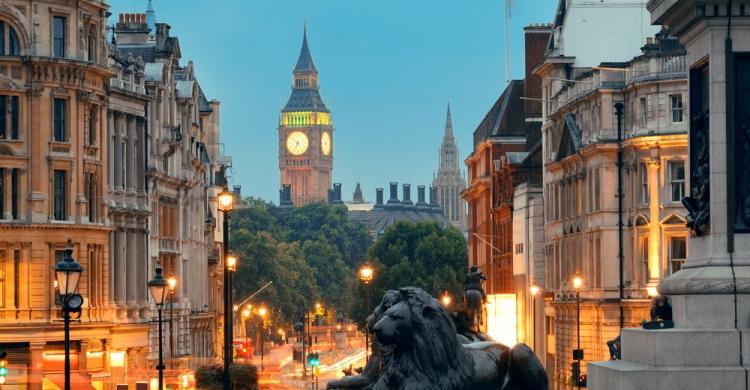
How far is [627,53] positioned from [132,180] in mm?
23003

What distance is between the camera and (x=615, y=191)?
9550cm

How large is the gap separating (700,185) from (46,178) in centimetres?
5468

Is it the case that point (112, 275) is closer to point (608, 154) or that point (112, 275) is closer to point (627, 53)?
point (608, 154)

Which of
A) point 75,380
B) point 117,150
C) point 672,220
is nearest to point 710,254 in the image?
point 75,380

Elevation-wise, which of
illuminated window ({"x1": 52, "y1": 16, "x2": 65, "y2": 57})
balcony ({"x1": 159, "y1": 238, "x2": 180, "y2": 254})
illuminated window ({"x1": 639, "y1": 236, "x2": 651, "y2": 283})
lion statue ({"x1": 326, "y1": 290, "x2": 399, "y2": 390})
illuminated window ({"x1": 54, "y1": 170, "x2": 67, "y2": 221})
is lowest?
lion statue ({"x1": 326, "y1": 290, "x2": 399, "y2": 390})

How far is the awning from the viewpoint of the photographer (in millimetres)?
81488

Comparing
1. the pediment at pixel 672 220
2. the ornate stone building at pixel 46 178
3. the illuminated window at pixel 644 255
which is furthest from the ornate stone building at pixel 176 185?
the pediment at pixel 672 220

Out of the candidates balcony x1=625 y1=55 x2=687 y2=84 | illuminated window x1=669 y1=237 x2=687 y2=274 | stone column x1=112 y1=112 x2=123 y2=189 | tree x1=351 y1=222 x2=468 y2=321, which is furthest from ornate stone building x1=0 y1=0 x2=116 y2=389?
tree x1=351 y1=222 x2=468 y2=321

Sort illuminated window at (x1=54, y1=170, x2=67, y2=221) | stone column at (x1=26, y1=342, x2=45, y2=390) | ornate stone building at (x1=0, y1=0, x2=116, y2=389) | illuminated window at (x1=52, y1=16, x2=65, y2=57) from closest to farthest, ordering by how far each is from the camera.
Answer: stone column at (x1=26, y1=342, x2=45, y2=390), ornate stone building at (x1=0, y1=0, x2=116, y2=389), illuminated window at (x1=52, y1=16, x2=65, y2=57), illuminated window at (x1=54, y1=170, x2=67, y2=221)

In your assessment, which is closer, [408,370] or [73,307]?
[408,370]

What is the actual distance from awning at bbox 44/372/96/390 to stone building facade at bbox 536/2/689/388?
19.5 metres

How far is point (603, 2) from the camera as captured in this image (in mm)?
106125

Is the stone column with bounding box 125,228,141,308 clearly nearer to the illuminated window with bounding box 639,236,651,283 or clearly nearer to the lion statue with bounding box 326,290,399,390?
the illuminated window with bounding box 639,236,651,283

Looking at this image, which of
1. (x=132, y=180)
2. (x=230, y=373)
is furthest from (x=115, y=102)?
(x=230, y=373)
